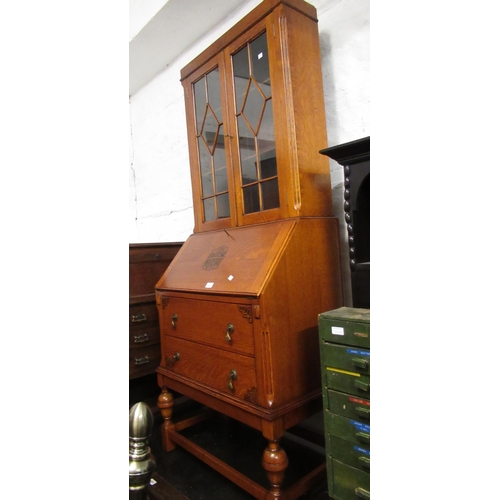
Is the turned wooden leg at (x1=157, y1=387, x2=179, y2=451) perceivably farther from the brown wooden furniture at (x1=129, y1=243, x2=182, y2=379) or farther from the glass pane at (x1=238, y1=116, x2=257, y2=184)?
the glass pane at (x1=238, y1=116, x2=257, y2=184)

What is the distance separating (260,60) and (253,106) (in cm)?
22

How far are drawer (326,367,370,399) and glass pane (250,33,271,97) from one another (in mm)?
1312

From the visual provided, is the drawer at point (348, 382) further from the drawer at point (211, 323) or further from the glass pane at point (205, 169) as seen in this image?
the glass pane at point (205, 169)

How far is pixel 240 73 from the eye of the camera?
1.98 metres

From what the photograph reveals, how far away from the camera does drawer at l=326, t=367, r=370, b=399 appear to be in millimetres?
1326

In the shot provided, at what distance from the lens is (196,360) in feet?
6.17

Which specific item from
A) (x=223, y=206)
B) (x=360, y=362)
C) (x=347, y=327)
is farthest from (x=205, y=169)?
(x=360, y=362)

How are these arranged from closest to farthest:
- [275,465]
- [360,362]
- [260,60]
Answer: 1. [360,362]
2. [275,465]
3. [260,60]

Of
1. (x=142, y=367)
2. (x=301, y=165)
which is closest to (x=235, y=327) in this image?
(x=301, y=165)

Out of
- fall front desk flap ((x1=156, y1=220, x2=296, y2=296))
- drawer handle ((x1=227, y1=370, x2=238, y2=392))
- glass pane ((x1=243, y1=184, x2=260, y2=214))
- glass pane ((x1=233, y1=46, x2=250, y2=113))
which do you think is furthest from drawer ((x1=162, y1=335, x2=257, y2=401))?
glass pane ((x1=233, y1=46, x2=250, y2=113))

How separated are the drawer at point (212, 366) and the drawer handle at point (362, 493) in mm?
486

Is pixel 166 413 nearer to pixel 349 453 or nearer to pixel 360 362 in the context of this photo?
pixel 349 453
